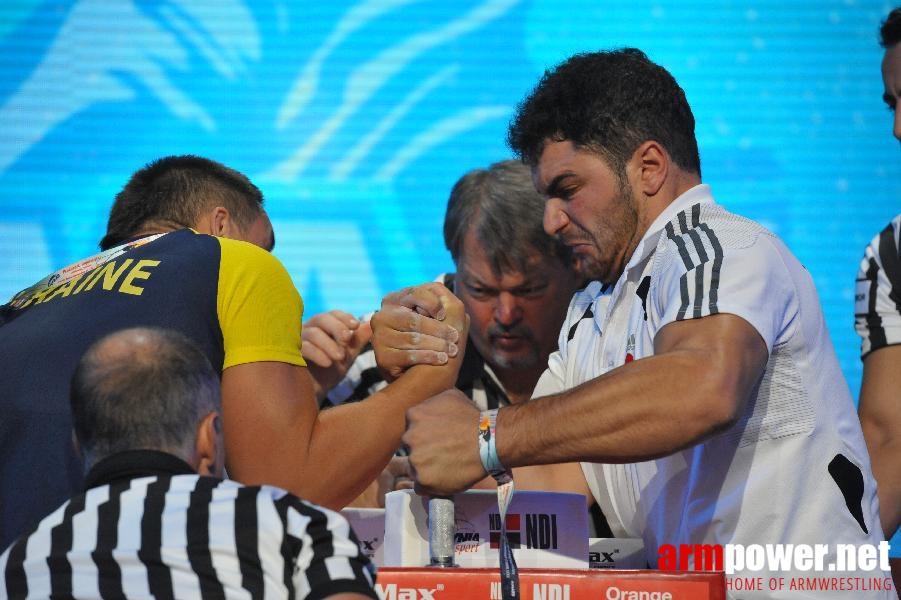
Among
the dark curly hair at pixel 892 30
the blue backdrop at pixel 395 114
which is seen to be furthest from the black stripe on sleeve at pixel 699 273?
the blue backdrop at pixel 395 114

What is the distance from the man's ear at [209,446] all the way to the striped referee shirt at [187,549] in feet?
0.32

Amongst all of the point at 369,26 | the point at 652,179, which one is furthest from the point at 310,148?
the point at 652,179

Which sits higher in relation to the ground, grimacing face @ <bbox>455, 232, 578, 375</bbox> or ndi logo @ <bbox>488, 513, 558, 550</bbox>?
grimacing face @ <bbox>455, 232, 578, 375</bbox>

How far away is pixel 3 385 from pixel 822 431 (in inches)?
52.4

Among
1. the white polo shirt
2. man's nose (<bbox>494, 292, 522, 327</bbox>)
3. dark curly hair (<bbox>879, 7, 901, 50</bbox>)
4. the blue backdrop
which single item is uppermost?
the blue backdrop

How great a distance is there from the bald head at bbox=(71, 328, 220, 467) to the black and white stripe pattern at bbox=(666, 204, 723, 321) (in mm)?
738

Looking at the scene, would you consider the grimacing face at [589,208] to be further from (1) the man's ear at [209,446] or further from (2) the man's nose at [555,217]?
(1) the man's ear at [209,446]

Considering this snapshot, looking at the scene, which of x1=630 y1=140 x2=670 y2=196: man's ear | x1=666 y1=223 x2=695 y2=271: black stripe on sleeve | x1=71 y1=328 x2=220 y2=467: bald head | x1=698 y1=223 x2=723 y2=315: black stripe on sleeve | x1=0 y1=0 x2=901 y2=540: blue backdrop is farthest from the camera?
x1=0 y1=0 x2=901 y2=540: blue backdrop

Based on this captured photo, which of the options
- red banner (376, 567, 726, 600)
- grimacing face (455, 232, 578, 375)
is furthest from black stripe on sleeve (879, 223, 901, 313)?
red banner (376, 567, 726, 600)

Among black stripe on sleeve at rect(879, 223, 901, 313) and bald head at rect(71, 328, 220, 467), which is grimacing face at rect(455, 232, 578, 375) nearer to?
black stripe on sleeve at rect(879, 223, 901, 313)

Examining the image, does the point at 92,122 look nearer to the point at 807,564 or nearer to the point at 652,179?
the point at 652,179

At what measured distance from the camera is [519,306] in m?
3.14

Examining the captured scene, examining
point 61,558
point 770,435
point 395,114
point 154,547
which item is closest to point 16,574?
point 61,558

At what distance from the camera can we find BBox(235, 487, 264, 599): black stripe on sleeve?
4.25ft
